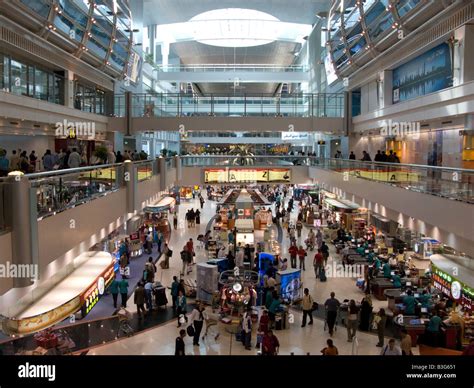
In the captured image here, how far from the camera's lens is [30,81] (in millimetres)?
17578

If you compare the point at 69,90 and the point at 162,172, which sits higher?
the point at 69,90

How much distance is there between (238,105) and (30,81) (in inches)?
586

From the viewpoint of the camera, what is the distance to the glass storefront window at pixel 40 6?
14681 millimetres

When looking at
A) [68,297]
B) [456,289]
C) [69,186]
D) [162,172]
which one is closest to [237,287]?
[456,289]

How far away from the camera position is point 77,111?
22.2m

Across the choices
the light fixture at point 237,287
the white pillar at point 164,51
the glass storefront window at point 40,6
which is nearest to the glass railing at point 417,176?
the light fixture at point 237,287

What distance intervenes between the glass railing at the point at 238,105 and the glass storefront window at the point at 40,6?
13507mm

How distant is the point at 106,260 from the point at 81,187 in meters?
4.04

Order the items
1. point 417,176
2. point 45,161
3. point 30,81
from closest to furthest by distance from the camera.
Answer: point 417,176 → point 45,161 → point 30,81

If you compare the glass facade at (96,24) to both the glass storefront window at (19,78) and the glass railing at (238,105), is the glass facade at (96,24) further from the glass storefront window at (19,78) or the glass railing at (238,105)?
the glass railing at (238,105)

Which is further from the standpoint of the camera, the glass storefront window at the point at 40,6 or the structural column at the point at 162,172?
the structural column at the point at 162,172

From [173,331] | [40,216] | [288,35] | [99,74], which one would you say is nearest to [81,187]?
[40,216]

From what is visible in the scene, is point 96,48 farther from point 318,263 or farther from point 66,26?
point 318,263
